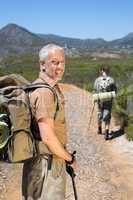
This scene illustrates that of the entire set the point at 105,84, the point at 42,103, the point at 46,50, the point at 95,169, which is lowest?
the point at 95,169

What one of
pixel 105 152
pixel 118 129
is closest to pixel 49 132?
pixel 105 152

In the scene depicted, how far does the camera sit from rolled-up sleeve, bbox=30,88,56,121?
4.12 m

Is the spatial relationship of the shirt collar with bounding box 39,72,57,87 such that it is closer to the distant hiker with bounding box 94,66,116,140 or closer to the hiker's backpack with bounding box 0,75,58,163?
the hiker's backpack with bounding box 0,75,58,163

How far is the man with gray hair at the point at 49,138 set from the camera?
4129 mm

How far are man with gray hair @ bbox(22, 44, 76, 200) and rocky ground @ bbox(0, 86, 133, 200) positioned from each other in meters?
3.38

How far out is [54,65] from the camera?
14.0ft

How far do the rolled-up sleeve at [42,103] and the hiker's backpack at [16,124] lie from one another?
1.6 inches

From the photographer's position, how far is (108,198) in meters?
7.98

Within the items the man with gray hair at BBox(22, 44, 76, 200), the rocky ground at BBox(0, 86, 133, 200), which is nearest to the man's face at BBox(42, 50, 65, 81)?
the man with gray hair at BBox(22, 44, 76, 200)

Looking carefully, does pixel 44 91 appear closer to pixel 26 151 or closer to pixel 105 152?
pixel 26 151

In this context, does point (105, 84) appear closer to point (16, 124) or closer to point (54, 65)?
point (54, 65)

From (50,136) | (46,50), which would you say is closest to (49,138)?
(50,136)

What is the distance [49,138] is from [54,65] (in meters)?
0.59

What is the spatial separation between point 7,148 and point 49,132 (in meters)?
0.35
